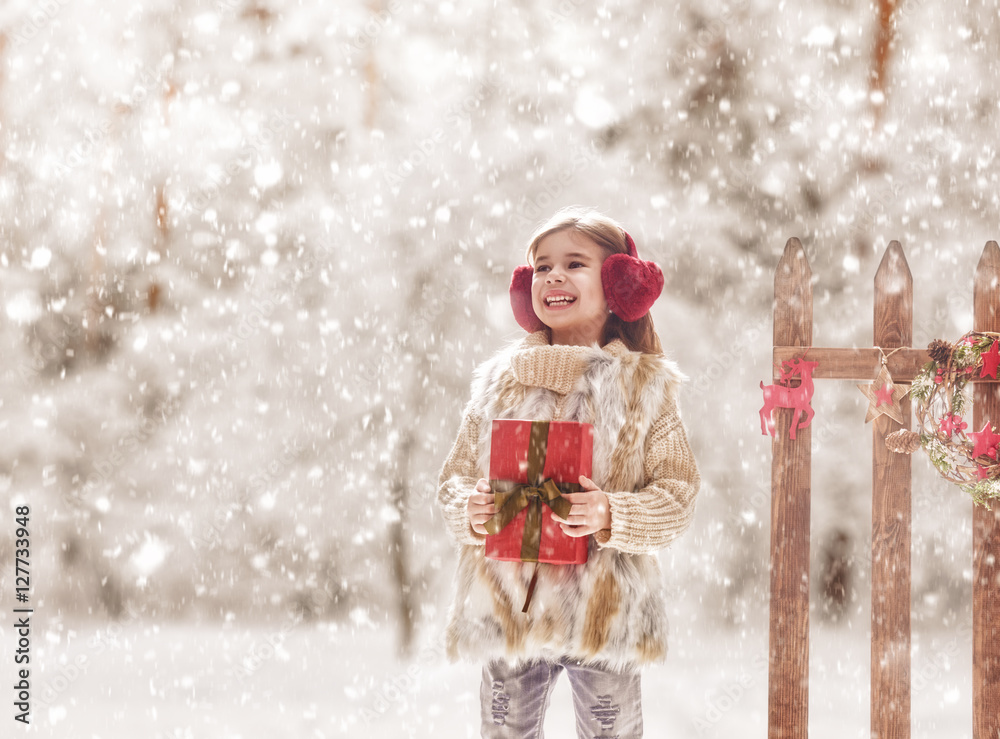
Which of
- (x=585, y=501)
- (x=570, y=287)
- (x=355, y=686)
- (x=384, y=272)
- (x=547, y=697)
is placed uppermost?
(x=384, y=272)

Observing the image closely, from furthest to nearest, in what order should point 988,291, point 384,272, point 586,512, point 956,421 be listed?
point 384,272
point 988,291
point 956,421
point 586,512

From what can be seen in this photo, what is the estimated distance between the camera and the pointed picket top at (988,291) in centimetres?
173

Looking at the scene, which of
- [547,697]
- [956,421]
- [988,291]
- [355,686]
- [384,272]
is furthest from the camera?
[384,272]

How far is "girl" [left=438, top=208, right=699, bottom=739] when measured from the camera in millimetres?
1360

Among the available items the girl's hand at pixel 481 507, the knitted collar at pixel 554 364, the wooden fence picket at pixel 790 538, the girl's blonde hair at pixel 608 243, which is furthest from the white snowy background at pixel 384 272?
the girl's hand at pixel 481 507

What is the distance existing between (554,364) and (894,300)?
861 millimetres

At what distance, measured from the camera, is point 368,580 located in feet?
10.1

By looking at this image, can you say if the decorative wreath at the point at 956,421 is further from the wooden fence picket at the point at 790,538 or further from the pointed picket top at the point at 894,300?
the wooden fence picket at the point at 790,538

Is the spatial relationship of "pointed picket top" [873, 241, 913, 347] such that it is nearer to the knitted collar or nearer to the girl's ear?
the knitted collar

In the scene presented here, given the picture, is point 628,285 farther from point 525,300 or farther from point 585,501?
point 585,501

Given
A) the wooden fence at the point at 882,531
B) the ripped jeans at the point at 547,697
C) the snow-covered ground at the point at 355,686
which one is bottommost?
the snow-covered ground at the point at 355,686

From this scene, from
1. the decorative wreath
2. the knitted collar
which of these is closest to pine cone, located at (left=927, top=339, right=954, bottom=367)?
the decorative wreath

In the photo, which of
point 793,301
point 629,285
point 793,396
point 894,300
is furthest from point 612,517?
point 894,300

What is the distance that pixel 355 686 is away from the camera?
277 cm
